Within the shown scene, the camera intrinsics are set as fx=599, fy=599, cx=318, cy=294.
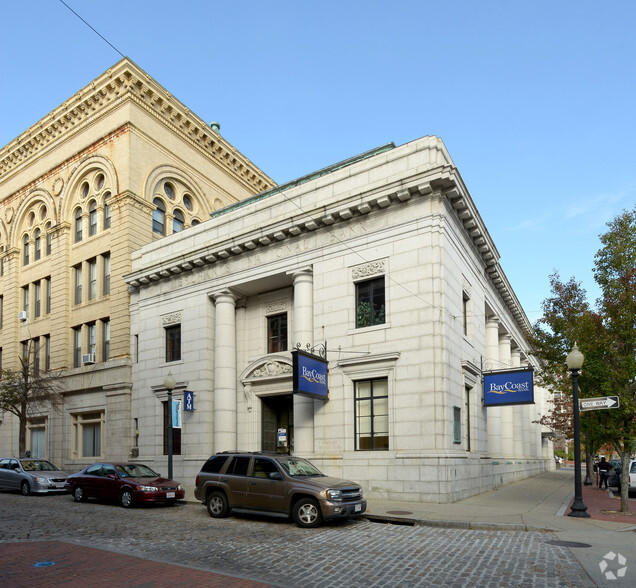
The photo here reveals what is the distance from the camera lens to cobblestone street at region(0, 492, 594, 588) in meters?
8.92

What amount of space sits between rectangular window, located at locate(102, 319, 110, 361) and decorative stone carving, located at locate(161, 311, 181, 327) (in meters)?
5.15

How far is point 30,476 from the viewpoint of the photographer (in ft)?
76.3

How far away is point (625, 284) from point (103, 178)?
26.9 m

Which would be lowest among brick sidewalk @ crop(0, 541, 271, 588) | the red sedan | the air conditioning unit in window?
the red sedan

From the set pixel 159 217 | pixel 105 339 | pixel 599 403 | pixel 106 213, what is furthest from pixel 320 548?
pixel 106 213

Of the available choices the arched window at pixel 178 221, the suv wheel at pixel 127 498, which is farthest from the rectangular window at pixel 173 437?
the arched window at pixel 178 221

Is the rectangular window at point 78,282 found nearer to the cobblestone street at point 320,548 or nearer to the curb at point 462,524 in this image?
the cobblestone street at point 320,548

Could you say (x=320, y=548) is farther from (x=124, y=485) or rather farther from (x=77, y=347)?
(x=77, y=347)

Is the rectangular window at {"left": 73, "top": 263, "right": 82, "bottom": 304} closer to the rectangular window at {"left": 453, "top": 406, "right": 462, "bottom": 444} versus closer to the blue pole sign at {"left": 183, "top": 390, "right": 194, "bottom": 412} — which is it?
the blue pole sign at {"left": 183, "top": 390, "right": 194, "bottom": 412}

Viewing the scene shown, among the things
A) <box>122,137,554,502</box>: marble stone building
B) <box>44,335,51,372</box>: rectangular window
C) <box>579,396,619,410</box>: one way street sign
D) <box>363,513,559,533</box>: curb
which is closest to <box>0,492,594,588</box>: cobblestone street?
<box>363,513,559,533</box>: curb

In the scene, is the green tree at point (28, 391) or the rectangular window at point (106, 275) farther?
the rectangular window at point (106, 275)

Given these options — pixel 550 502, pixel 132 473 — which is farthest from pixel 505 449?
pixel 132 473

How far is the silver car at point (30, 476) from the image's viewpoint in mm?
23109

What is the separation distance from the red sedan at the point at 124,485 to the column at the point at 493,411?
14.3 meters
